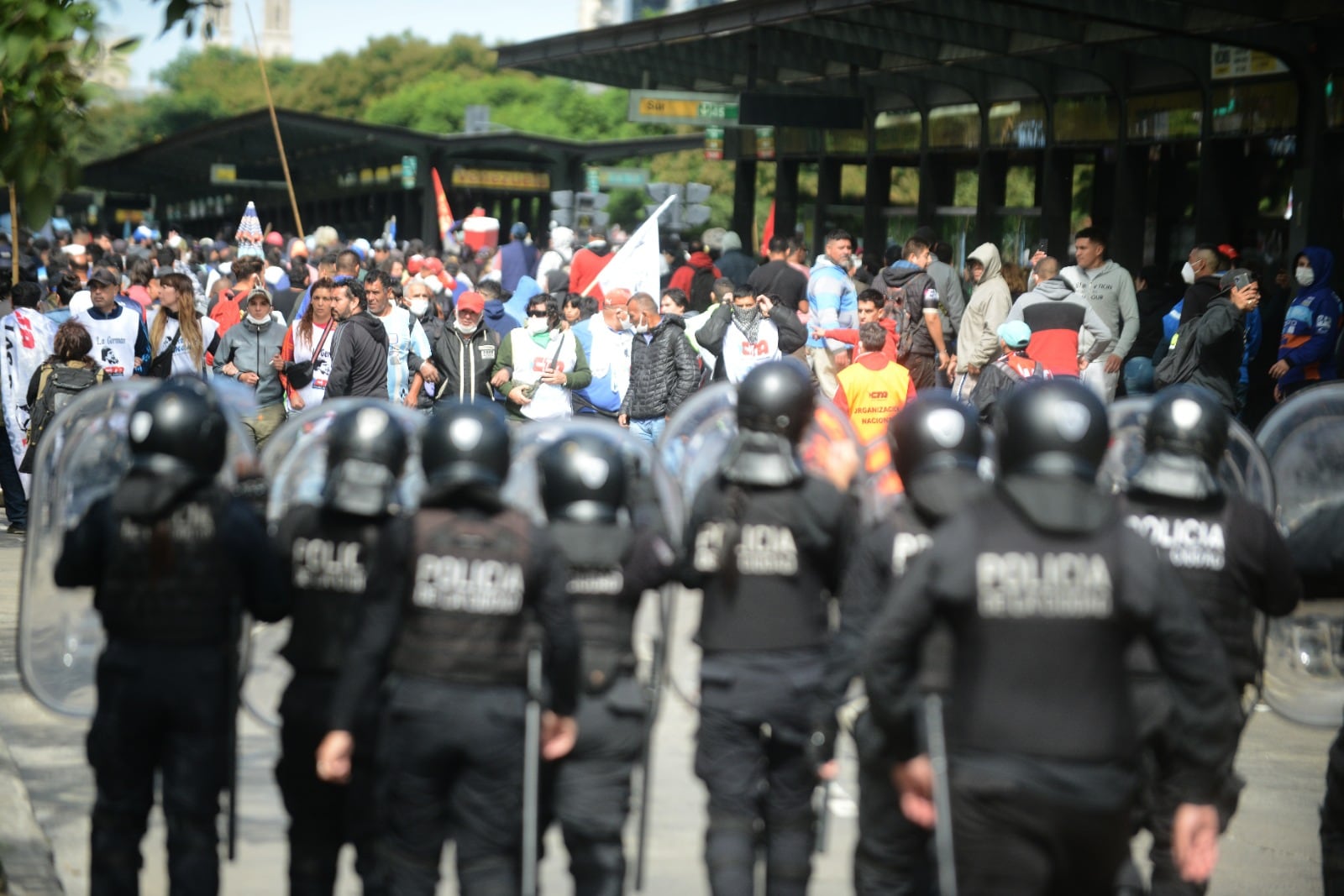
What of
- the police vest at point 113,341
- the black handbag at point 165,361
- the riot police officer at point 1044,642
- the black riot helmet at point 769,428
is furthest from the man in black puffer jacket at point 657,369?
the riot police officer at point 1044,642

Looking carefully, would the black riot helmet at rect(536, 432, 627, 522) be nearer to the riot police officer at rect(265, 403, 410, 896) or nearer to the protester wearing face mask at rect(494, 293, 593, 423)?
the riot police officer at rect(265, 403, 410, 896)

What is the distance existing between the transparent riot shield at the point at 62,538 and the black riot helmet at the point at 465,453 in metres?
1.19

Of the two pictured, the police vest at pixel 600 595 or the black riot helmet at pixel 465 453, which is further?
the police vest at pixel 600 595

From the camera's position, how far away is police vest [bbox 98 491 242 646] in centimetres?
504

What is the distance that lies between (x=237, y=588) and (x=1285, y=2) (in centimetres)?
1131

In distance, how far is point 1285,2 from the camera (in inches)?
549

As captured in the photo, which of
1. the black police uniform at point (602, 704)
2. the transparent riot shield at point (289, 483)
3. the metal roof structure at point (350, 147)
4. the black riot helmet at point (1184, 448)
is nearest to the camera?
the black police uniform at point (602, 704)

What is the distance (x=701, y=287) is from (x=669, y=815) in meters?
11.1

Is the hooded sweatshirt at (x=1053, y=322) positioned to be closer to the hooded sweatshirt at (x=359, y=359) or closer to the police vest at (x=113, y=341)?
the hooded sweatshirt at (x=359, y=359)

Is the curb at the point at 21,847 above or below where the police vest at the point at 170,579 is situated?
below

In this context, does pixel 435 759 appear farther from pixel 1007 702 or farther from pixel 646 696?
pixel 1007 702

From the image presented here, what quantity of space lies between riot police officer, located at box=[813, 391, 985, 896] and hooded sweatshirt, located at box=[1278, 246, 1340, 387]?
7.63m

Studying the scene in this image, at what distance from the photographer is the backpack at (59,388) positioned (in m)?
11.7

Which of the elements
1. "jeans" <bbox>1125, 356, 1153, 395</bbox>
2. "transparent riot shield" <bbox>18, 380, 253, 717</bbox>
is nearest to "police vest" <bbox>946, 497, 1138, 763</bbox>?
"transparent riot shield" <bbox>18, 380, 253, 717</bbox>
